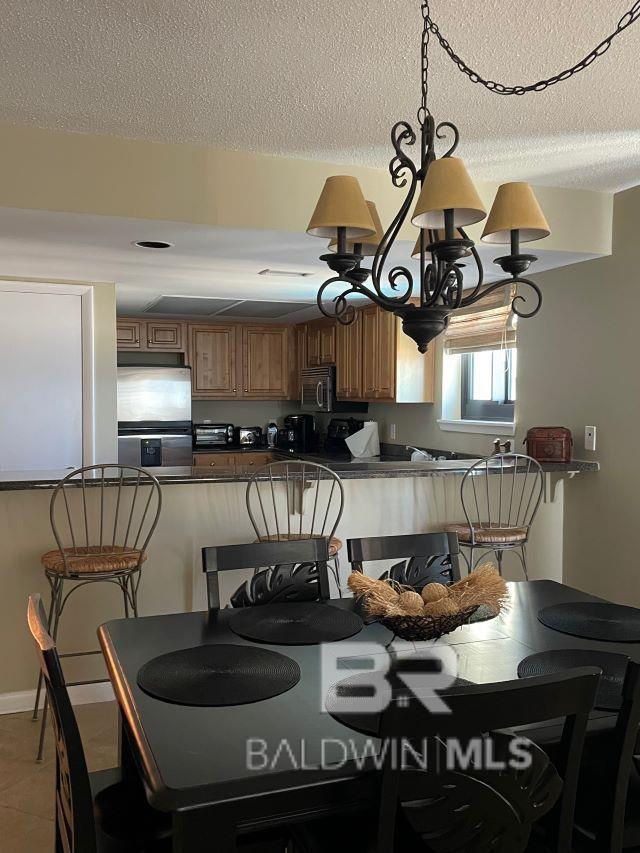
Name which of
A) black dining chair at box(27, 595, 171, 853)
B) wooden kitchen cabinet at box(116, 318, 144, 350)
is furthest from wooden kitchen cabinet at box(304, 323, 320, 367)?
Result: black dining chair at box(27, 595, 171, 853)

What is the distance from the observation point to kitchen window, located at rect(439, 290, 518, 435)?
4.98 m

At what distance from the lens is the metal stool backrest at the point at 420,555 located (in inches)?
101

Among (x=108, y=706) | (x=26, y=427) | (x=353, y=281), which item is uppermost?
(x=353, y=281)

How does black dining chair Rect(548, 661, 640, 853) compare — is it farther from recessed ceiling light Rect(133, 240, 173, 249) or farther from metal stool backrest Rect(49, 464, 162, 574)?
recessed ceiling light Rect(133, 240, 173, 249)

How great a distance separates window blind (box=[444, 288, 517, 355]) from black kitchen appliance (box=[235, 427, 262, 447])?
2668 millimetres

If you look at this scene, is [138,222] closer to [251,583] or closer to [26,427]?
[251,583]

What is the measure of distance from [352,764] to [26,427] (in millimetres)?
3871

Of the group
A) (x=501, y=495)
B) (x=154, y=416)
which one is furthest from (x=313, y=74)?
(x=154, y=416)

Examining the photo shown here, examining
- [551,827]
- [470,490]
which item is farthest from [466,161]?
[551,827]

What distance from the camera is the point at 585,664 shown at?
178 centimetres

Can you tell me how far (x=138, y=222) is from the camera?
10.2ft

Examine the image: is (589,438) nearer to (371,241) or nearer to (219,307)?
(371,241)

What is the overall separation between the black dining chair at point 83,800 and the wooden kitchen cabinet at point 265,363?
579cm

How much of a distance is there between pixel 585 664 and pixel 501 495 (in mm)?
2321
